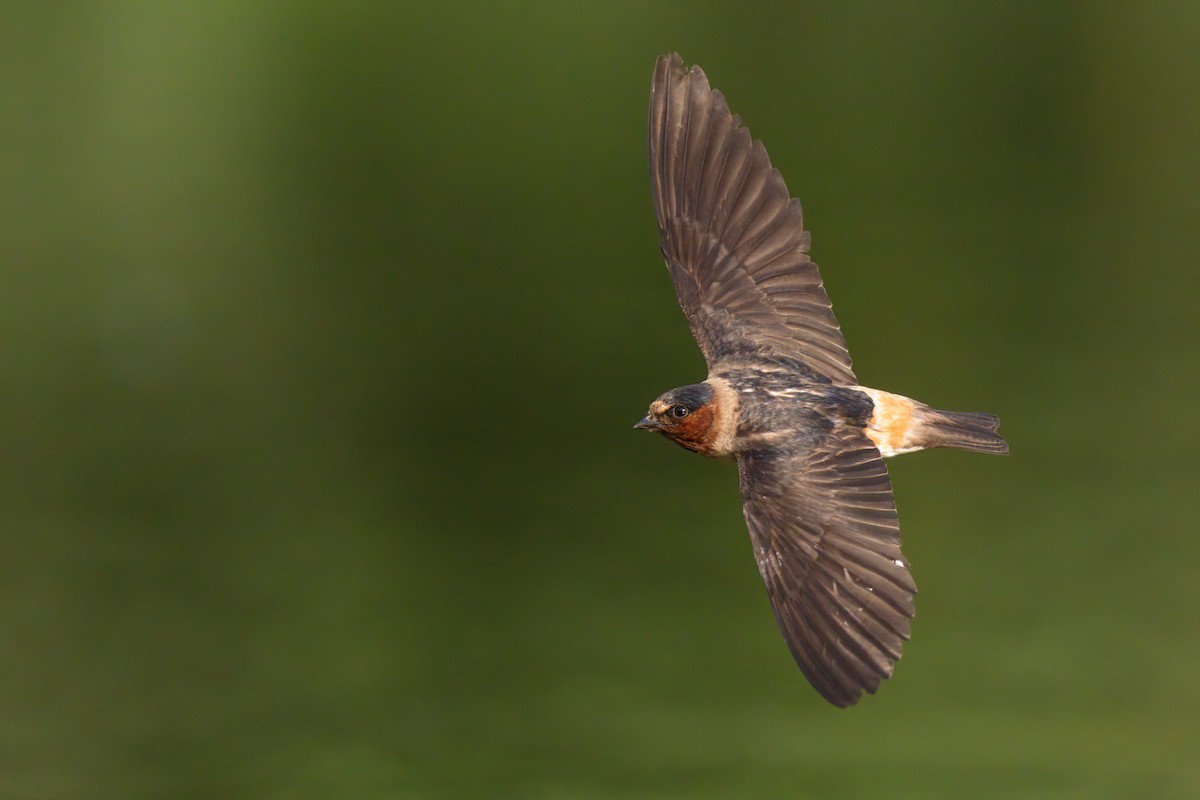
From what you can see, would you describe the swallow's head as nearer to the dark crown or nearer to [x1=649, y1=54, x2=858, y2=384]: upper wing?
the dark crown

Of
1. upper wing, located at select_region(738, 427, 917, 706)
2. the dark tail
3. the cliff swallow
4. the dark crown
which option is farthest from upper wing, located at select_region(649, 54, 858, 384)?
upper wing, located at select_region(738, 427, 917, 706)

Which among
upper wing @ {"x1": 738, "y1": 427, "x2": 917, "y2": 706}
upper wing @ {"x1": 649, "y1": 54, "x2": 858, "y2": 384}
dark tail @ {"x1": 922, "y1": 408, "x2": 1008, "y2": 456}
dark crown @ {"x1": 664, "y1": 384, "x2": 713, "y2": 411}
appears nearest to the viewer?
upper wing @ {"x1": 738, "y1": 427, "x2": 917, "y2": 706}

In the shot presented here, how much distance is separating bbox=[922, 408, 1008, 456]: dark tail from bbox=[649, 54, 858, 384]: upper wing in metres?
0.29

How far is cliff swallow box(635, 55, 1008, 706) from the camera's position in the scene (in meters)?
4.07

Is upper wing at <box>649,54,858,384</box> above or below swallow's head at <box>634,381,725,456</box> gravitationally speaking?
above

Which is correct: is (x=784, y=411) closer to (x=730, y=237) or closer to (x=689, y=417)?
(x=689, y=417)

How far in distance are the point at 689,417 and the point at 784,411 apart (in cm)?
26

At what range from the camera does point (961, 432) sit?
4.68 metres

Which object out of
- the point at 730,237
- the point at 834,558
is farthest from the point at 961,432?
the point at 730,237

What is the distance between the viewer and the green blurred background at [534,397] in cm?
698

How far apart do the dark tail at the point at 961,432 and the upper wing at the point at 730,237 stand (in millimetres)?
Result: 293

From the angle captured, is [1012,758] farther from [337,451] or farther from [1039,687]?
[337,451]

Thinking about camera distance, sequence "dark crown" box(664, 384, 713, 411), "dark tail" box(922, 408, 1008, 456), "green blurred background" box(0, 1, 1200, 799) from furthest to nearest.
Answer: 1. "green blurred background" box(0, 1, 1200, 799)
2. "dark tail" box(922, 408, 1008, 456)
3. "dark crown" box(664, 384, 713, 411)

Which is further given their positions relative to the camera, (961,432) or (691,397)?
(961,432)
